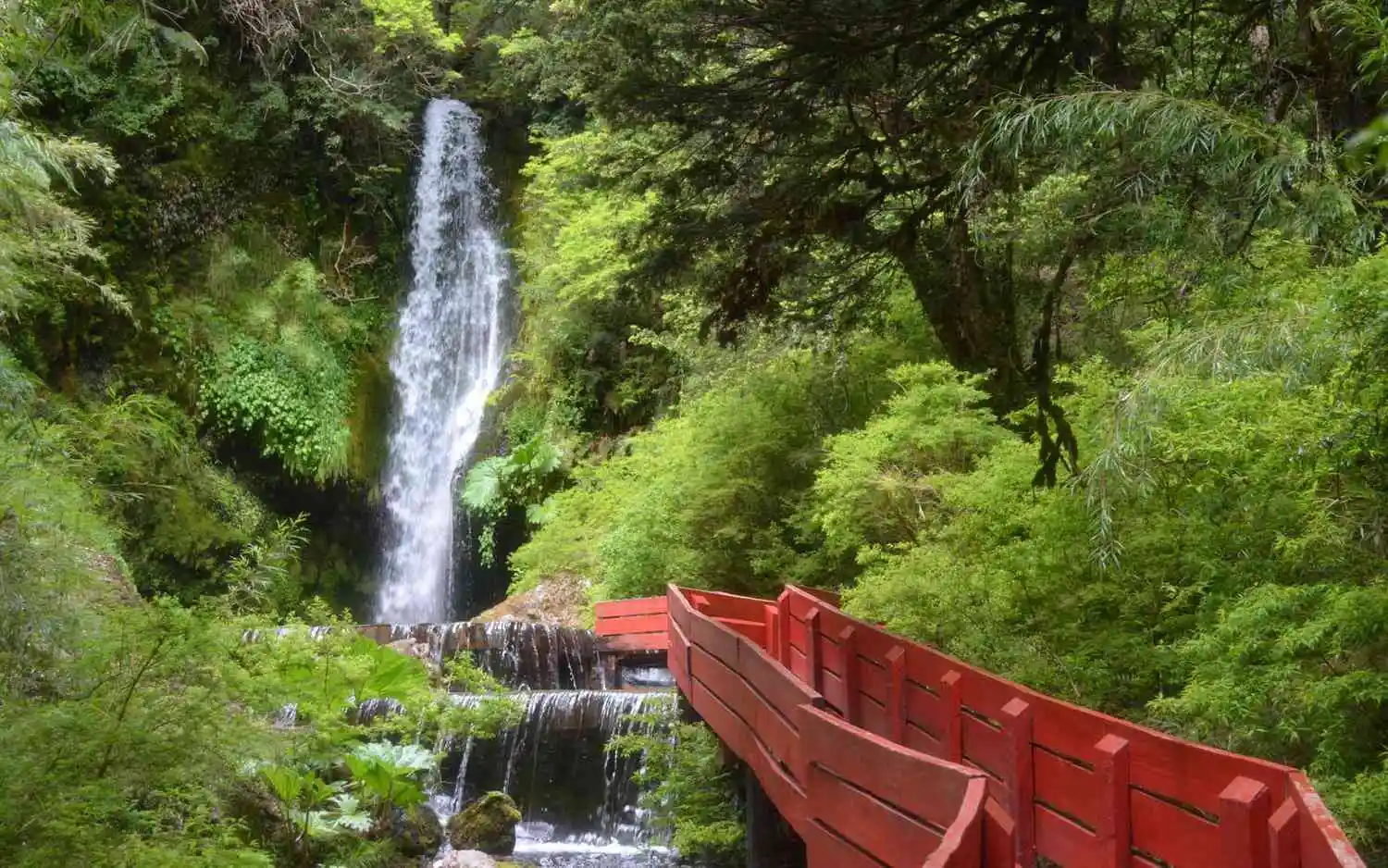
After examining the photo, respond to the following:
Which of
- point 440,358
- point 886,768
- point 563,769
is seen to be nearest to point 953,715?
point 886,768

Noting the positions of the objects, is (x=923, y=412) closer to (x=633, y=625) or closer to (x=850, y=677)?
(x=850, y=677)

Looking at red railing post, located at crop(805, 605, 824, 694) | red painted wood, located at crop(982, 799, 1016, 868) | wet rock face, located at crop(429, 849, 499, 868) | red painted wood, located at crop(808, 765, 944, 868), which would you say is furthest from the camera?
wet rock face, located at crop(429, 849, 499, 868)

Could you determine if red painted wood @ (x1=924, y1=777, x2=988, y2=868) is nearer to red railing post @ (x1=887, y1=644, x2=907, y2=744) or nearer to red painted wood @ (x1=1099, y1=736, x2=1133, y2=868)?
red painted wood @ (x1=1099, y1=736, x2=1133, y2=868)

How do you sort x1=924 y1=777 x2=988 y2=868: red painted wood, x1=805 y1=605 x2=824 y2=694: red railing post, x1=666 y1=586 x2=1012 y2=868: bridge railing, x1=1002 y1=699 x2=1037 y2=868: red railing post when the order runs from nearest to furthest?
x1=924 y1=777 x2=988 y2=868: red painted wood → x1=666 y1=586 x2=1012 y2=868: bridge railing → x1=1002 y1=699 x2=1037 y2=868: red railing post → x1=805 y1=605 x2=824 y2=694: red railing post

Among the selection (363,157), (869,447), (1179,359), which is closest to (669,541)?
(869,447)

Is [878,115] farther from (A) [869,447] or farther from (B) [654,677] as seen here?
(B) [654,677]

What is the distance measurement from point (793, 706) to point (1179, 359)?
8.51 ft

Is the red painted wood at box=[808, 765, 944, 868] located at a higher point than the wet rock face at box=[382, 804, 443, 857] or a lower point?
higher

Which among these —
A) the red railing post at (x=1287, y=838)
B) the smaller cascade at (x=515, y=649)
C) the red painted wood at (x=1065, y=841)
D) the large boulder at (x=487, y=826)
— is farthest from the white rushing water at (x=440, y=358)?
the red railing post at (x=1287, y=838)

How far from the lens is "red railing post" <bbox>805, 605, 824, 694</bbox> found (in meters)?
8.51

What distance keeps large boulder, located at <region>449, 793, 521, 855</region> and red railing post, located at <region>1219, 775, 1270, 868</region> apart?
296 inches

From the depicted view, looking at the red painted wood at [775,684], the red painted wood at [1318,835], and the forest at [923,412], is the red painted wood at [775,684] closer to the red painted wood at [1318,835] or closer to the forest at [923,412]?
the forest at [923,412]

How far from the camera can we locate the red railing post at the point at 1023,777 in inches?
205

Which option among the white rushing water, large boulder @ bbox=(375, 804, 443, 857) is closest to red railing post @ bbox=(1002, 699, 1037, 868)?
large boulder @ bbox=(375, 804, 443, 857)
